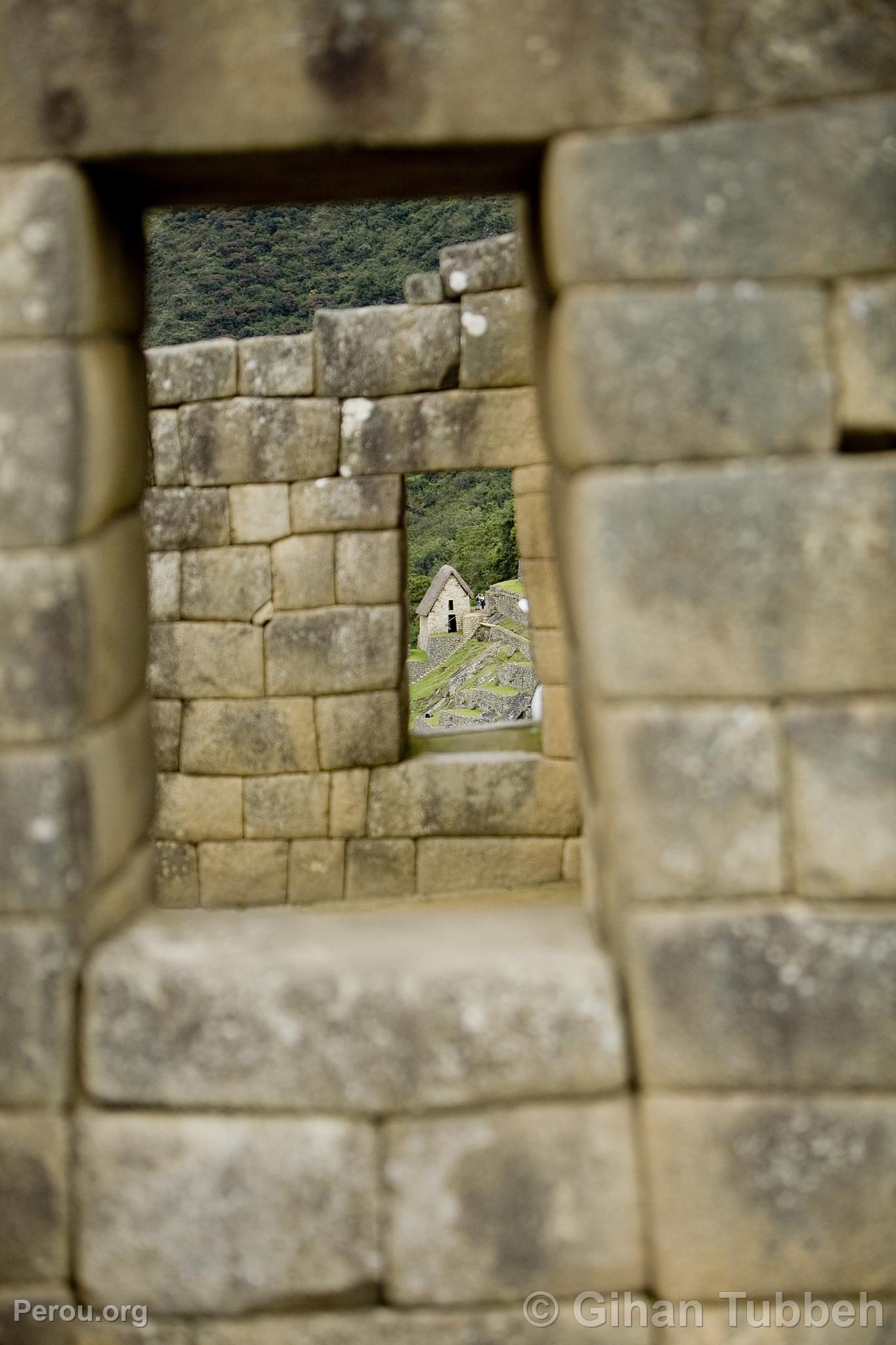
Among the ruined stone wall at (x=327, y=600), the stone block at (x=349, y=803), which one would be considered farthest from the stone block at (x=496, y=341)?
the stone block at (x=349, y=803)

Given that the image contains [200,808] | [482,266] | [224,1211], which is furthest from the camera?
[200,808]

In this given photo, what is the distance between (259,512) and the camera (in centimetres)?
770

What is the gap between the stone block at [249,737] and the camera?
7.68 meters

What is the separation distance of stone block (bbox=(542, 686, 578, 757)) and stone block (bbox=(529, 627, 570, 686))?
62mm

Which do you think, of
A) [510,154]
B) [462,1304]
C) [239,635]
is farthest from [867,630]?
[239,635]

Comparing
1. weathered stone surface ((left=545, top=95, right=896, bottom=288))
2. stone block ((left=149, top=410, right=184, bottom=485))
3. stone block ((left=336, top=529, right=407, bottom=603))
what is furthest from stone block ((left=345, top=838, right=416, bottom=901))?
weathered stone surface ((left=545, top=95, right=896, bottom=288))

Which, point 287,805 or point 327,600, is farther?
point 287,805

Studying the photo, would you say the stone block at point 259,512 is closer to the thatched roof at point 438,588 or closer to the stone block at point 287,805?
the stone block at point 287,805

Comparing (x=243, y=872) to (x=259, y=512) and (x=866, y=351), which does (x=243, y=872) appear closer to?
(x=259, y=512)

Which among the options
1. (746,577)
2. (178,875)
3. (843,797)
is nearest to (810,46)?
(746,577)

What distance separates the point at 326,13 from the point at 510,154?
18.0 inches

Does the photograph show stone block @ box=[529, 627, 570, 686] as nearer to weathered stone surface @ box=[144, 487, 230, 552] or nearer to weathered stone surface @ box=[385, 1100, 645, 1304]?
weathered stone surface @ box=[144, 487, 230, 552]

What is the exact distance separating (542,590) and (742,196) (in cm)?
503

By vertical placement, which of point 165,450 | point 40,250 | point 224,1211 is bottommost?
point 224,1211
